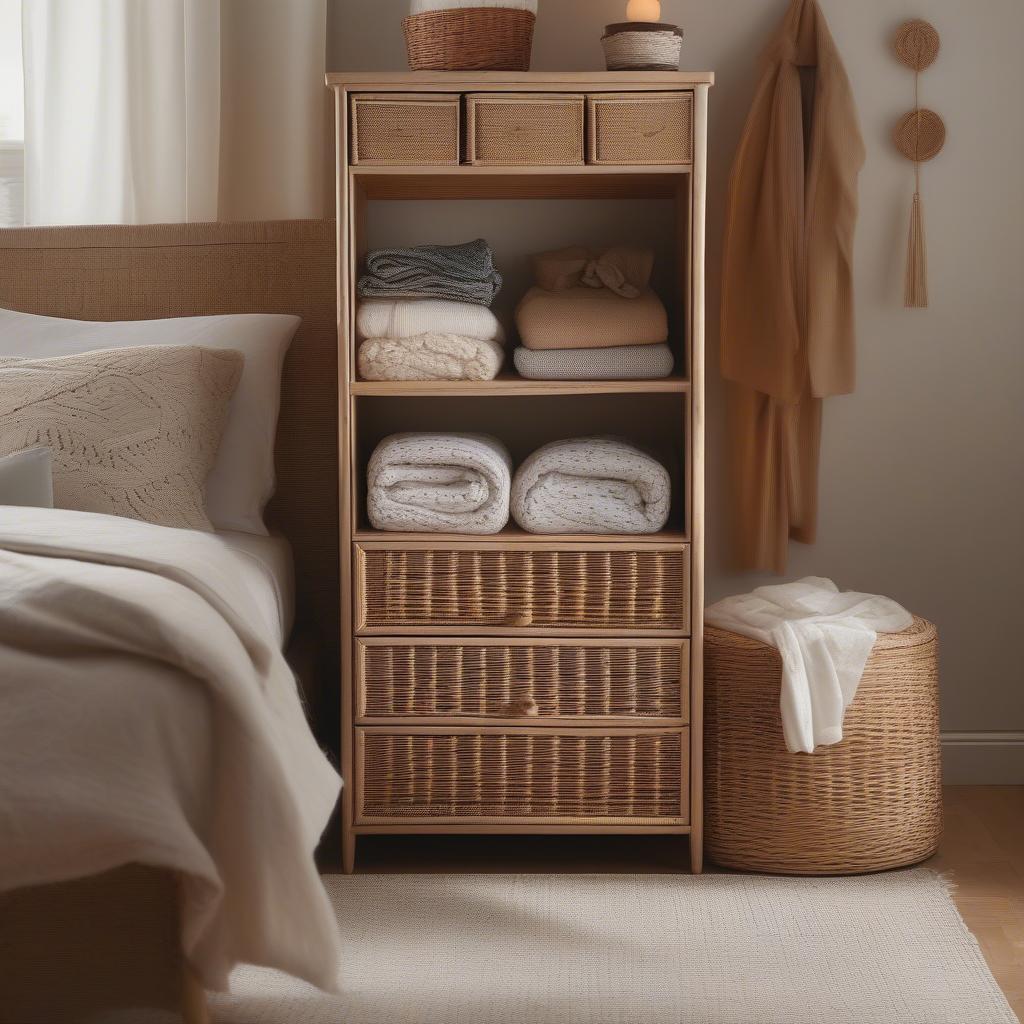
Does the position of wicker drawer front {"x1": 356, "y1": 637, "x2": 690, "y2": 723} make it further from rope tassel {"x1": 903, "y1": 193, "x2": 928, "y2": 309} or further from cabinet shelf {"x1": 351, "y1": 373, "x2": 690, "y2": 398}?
rope tassel {"x1": 903, "y1": 193, "x2": 928, "y2": 309}

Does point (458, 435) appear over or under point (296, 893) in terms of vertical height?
over

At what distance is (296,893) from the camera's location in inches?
54.2

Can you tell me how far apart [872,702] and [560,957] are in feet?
2.48

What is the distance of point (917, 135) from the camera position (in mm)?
2746

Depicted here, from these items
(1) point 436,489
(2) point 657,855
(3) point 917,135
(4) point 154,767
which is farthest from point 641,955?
(3) point 917,135

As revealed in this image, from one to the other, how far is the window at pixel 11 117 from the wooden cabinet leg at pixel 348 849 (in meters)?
1.64

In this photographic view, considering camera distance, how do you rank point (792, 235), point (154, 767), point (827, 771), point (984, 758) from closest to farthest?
point (154, 767) < point (827, 771) < point (792, 235) < point (984, 758)

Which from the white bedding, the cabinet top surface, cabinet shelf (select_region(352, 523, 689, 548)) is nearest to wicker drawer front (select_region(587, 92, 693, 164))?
the cabinet top surface

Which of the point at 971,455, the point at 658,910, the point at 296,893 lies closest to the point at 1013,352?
the point at 971,455

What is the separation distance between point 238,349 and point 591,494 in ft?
2.49

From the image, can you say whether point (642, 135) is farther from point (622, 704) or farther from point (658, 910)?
point (658, 910)

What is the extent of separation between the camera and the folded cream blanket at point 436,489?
2.37 m

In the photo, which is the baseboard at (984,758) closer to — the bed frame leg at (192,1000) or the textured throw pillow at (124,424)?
the textured throw pillow at (124,424)

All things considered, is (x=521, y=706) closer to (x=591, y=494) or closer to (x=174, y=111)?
(x=591, y=494)
